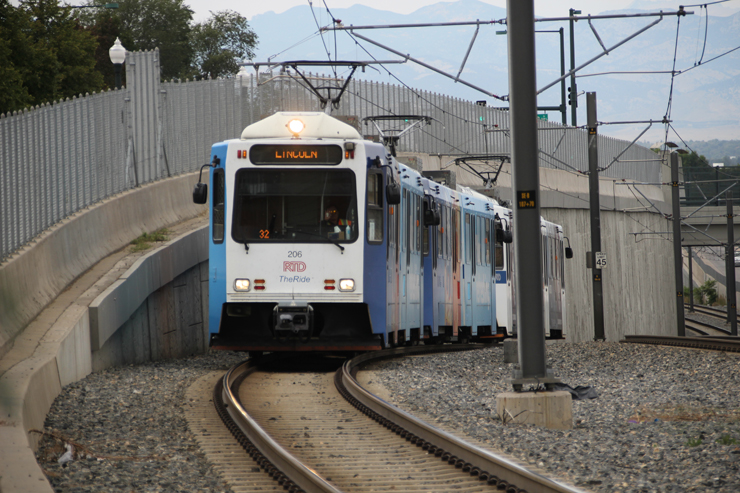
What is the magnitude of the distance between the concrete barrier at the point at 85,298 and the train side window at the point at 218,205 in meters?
1.51

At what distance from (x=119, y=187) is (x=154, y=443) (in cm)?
997

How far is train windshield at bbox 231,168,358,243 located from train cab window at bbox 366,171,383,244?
246 millimetres

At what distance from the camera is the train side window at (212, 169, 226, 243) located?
13297 mm

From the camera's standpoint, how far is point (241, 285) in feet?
43.0

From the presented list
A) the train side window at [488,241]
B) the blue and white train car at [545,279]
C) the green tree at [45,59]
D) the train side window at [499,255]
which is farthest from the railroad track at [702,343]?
the green tree at [45,59]

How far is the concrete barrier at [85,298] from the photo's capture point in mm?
6125

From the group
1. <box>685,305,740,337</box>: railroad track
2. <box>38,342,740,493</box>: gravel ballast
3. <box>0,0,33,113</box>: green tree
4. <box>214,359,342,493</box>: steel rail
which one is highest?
<box>0,0,33,113</box>: green tree

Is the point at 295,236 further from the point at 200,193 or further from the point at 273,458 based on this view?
the point at 273,458

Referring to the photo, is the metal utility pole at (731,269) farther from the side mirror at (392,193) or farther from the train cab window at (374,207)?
the side mirror at (392,193)

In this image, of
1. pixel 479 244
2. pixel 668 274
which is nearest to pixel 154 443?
pixel 479 244

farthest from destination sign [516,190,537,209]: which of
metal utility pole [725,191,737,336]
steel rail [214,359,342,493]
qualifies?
metal utility pole [725,191,737,336]

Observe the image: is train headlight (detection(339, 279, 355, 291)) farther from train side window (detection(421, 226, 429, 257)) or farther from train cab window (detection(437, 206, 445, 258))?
train cab window (detection(437, 206, 445, 258))

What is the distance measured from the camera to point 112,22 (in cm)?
6116

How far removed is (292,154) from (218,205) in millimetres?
1253
